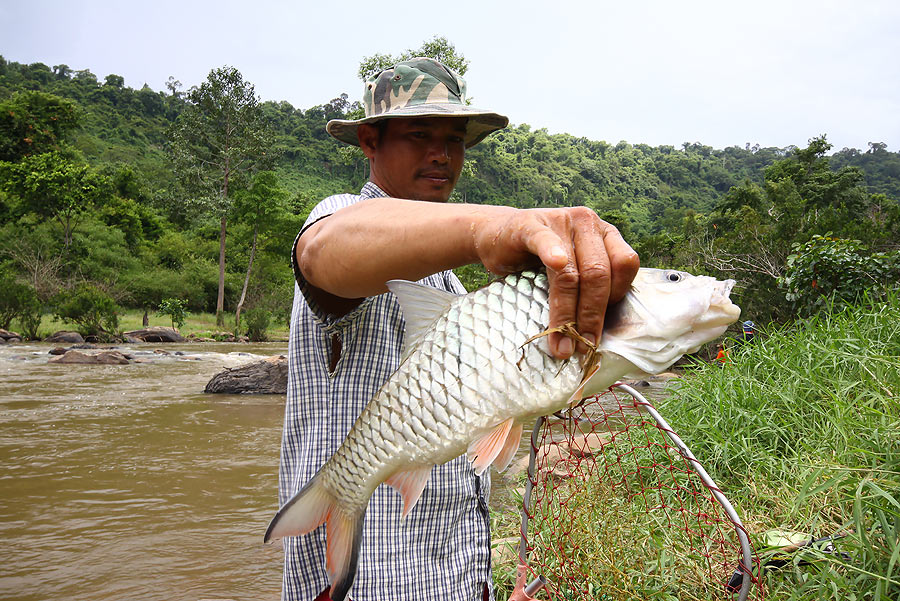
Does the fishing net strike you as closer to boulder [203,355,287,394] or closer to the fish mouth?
the fish mouth

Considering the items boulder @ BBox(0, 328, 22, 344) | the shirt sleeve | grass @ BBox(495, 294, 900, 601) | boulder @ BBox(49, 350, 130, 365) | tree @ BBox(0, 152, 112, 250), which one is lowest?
boulder @ BBox(0, 328, 22, 344)

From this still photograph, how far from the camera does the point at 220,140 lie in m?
33.0

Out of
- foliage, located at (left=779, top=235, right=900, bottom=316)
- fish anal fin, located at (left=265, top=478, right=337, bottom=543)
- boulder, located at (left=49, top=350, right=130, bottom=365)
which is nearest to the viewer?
fish anal fin, located at (left=265, top=478, right=337, bottom=543)

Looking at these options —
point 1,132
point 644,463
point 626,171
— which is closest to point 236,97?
point 1,132

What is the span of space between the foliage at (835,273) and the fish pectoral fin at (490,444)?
601 centimetres

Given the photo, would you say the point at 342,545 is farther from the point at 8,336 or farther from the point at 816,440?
the point at 8,336

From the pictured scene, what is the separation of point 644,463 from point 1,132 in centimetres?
4433

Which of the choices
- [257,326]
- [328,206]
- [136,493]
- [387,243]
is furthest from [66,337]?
[387,243]

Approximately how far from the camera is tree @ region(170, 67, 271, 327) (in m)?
31.4

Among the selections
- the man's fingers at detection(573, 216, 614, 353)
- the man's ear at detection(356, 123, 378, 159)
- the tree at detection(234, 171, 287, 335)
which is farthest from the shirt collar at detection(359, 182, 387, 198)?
the tree at detection(234, 171, 287, 335)

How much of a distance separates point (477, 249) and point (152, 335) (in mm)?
23934

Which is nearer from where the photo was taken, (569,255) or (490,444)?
(569,255)

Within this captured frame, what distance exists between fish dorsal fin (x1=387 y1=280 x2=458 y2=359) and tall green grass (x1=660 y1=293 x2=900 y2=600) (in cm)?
176

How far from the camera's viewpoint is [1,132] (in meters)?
36.1
